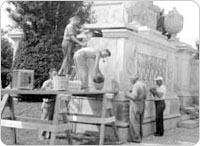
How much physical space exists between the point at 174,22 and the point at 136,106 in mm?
6435

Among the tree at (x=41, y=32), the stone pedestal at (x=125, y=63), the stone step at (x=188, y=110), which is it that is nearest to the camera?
the stone pedestal at (x=125, y=63)

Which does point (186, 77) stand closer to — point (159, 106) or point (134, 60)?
point (159, 106)

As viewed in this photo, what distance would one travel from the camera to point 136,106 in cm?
794

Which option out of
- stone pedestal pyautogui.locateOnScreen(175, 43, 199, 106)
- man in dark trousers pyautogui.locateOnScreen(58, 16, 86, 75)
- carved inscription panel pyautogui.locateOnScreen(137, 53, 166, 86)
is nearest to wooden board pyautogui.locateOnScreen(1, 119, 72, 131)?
man in dark trousers pyautogui.locateOnScreen(58, 16, 86, 75)

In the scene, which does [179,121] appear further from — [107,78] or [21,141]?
[21,141]

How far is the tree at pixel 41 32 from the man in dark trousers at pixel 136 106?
259 inches

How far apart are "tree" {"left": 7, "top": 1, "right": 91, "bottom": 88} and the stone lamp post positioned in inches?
164

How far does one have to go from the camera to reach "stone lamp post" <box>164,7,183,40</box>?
13315 millimetres

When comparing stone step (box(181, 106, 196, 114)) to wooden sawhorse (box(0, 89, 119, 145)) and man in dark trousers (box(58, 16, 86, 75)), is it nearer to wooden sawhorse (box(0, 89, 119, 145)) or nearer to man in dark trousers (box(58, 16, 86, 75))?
wooden sawhorse (box(0, 89, 119, 145))

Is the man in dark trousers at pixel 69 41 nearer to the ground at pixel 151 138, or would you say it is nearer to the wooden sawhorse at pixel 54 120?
the wooden sawhorse at pixel 54 120

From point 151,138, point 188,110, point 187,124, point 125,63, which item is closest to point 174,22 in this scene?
point 188,110

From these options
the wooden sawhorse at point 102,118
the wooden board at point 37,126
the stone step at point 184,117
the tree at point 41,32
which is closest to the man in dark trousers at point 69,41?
the wooden sawhorse at point 102,118

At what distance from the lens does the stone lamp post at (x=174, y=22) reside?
13315 mm

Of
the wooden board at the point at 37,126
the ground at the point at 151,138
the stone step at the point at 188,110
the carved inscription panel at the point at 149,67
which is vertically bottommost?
the ground at the point at 151,138
